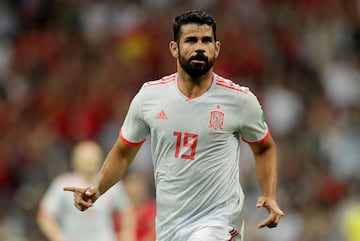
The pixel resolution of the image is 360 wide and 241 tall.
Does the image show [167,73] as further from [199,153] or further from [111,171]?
[199,153]

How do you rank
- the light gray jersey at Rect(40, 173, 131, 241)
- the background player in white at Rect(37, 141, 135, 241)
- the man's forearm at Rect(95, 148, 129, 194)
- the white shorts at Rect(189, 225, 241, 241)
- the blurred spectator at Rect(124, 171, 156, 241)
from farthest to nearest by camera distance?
the blurred spectator at Rect(124, 171, 156, 241) < the light gray jersey at Rect(40, 173, 131, 241) < the background player in white at Rect(37, 141, 135, 241) < the man's forearm at Rect(95, 148, 129, 194) < the white shorts at Rect(189, 225, 241, 241)

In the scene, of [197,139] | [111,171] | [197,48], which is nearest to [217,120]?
[197,139]

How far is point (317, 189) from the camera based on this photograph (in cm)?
1538

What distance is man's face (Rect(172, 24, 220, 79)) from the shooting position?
25.7ft

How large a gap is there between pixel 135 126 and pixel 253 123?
0.82 meters

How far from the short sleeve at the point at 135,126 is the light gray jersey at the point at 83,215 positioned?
3.55 meters

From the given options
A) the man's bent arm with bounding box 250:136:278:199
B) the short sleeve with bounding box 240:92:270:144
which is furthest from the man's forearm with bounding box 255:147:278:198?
the short sleeve with bounding box 240:92:270:144

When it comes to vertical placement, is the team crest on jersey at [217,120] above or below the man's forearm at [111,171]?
above

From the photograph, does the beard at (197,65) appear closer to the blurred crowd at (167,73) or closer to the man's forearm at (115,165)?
the man's forearm at (115,165)

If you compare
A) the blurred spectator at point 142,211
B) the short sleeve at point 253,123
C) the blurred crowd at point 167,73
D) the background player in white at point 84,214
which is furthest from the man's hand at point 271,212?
the blurred crowd at point 167,73

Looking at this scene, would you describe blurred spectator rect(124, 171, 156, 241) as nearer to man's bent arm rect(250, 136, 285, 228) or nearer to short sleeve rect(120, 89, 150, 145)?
short sleeve rect(120, 89, 150, 145)

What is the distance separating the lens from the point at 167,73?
16.9 metres

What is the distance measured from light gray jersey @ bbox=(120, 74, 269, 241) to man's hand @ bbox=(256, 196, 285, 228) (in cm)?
34

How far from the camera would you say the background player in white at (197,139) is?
7910 millimetres
